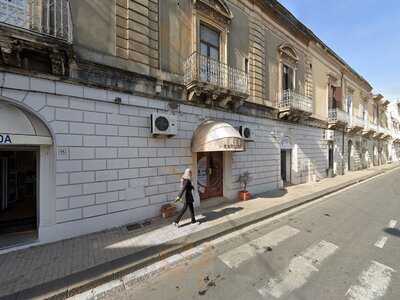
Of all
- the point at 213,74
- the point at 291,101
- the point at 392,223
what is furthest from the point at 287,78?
the point at 392,223

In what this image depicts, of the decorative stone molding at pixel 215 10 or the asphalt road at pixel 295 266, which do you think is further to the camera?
the decorative stone molding at pixel 215 10

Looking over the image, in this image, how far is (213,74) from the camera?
899cm

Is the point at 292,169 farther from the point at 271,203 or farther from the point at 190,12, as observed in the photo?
the point at 190,12

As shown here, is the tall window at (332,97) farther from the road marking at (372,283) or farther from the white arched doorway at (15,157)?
the white arched doorway at (15,157)

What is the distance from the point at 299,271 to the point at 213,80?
23.1 feet

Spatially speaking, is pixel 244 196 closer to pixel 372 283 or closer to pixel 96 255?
pixel 372 283

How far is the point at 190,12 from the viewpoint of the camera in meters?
8.75

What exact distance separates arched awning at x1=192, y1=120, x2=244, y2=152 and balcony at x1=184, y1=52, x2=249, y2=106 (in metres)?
1.31

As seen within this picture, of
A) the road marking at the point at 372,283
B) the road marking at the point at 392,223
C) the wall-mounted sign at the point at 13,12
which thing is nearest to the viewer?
the road marking at the point at 372,283

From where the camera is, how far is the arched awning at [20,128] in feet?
15.9

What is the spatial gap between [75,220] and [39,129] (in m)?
2.47

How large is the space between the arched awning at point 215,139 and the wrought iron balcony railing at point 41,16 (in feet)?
15.8

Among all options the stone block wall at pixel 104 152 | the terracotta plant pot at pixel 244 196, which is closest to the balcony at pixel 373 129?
the terracotta plant pot at pixel 244 196

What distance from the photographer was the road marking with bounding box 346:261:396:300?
11.3 ft
